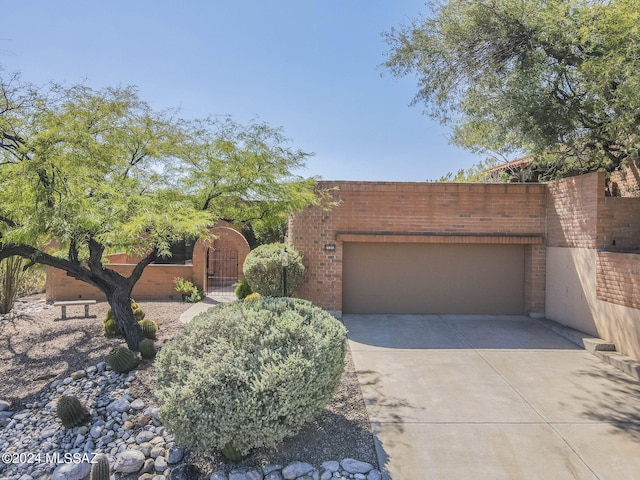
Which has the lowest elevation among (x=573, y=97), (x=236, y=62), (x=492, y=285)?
(x=492, y=285)

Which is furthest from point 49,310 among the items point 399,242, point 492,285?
point 492,285

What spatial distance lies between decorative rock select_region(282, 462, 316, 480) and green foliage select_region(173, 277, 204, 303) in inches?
351

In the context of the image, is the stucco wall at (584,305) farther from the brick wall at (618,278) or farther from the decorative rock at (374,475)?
the decorative rock at (374,475)

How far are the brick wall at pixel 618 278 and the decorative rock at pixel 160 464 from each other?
305 inches

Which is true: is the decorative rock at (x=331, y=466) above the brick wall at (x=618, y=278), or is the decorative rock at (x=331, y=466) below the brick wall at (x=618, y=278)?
below

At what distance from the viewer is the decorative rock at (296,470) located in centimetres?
349

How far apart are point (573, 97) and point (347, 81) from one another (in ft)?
17.9

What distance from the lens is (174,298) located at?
39.3ft

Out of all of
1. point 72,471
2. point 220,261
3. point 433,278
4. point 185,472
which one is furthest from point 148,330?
point 220,261

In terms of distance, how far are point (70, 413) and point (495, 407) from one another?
18.8ft

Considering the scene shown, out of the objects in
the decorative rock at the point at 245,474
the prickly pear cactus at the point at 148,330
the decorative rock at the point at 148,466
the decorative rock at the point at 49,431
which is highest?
the prickly pear cactus at the point at 148,330

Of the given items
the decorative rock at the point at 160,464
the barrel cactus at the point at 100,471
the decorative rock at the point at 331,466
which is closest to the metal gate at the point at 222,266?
the decorative rock at the point at 160,464

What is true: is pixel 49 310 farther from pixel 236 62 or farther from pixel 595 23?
pixel 595 23

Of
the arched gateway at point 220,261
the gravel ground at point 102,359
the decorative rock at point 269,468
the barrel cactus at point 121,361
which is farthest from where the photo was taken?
the arched gateway at point 220,261
